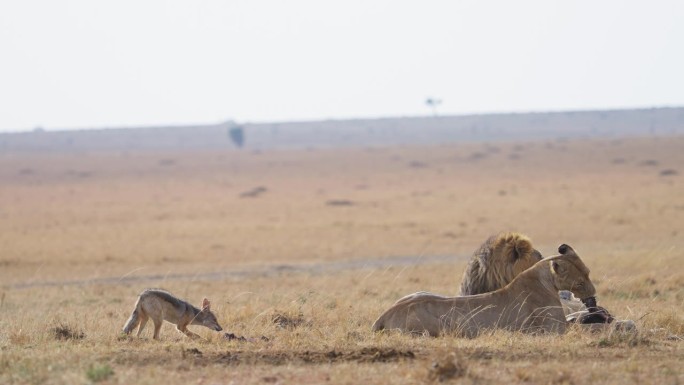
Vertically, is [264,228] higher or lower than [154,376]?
lower

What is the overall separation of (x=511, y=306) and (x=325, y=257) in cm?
1778

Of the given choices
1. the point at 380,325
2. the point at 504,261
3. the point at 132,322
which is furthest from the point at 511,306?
the point at 132,322

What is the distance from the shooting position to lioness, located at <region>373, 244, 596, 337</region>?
9.53 m

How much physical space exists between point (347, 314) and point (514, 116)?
6375 inches

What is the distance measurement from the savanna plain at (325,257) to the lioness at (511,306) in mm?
282

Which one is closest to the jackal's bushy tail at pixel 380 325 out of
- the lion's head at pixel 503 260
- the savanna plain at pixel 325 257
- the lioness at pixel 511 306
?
the lioness at pixel 511 306

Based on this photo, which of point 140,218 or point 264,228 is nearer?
point 264,228

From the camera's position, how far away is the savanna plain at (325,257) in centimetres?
785

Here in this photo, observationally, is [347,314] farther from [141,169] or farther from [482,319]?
[141,169]

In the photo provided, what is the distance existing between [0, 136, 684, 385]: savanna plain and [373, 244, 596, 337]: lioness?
0.28m

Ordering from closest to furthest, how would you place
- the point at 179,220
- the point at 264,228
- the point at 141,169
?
the point at 264,228, the point at 179,220, the point at 141,169

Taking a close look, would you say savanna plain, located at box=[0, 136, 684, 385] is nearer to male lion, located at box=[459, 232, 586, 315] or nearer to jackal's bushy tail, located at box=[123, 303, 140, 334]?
jackal's bushy tail, located at box=[123, 303, 140, 334]

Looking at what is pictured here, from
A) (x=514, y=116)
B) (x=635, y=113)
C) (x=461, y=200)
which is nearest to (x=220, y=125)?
(x=514, y=116)

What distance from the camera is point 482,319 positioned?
31.4 ft
